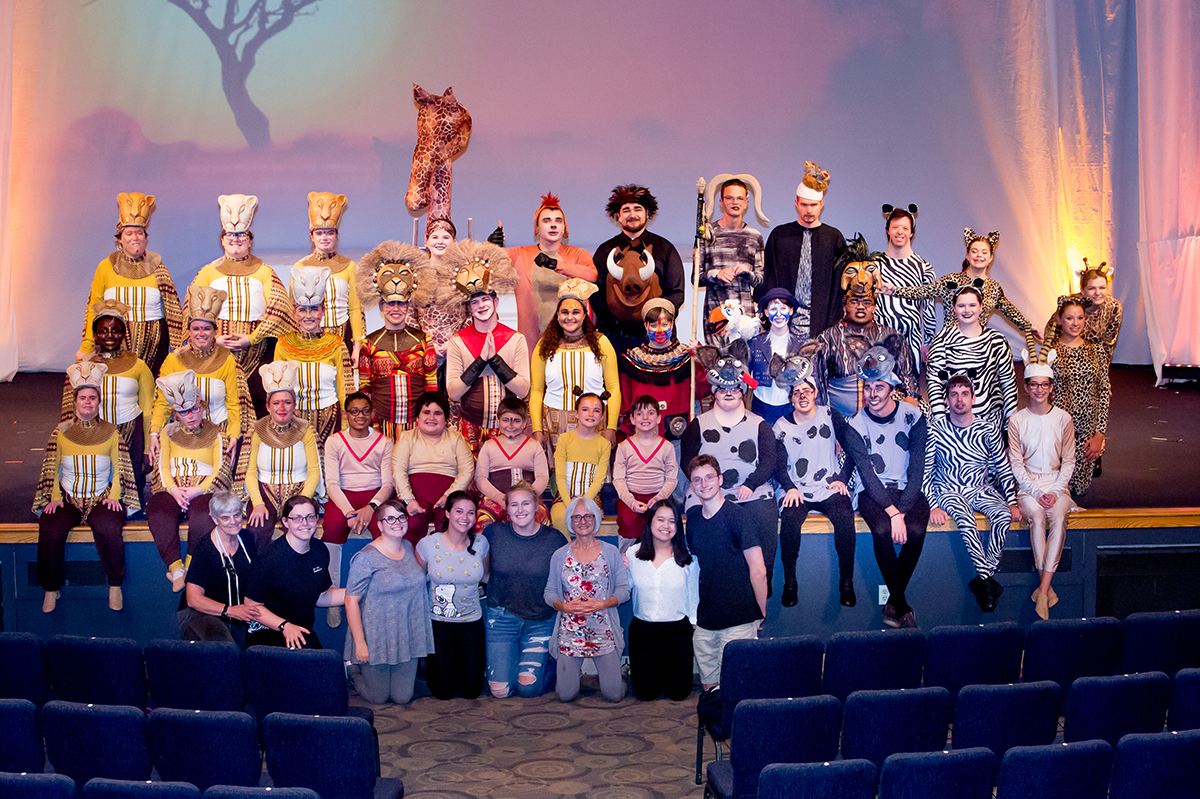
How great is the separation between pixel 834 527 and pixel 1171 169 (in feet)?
21.9

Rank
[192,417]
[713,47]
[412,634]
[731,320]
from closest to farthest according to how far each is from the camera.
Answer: [412,634], [192,417], [731,320], [713,47]

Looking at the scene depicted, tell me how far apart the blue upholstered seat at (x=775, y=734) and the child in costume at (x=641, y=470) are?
192 centimetres

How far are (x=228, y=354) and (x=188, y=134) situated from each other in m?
4.74

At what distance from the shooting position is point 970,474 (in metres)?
5.73

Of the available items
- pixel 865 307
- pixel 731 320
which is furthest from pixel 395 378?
pixel 865 307

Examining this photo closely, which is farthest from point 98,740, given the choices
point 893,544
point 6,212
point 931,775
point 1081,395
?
point 6,212

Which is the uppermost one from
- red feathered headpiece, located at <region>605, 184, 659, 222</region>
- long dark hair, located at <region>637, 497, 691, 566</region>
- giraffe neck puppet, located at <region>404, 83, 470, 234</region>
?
giraffe neck puppet, located at <region>404, 83, 470, 234</region>

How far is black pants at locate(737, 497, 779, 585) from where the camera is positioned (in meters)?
5.36

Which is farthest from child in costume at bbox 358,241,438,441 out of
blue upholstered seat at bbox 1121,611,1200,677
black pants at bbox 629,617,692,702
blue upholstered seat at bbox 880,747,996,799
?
blue upholstered seat at bbox 1121,611,1200,677

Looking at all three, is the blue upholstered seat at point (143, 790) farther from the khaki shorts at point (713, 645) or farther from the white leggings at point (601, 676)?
the khaki shorts at point (713, 645)

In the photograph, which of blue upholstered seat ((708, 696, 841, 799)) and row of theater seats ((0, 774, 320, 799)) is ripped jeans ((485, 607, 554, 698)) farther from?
row of theater seats ((0, 774, 320, 799))

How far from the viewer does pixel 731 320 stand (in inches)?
229

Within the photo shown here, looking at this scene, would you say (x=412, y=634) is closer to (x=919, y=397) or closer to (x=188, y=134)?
(x=919, y=397)

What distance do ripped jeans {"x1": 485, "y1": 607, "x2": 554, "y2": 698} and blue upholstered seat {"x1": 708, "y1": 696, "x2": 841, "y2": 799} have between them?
1804 millimetres
